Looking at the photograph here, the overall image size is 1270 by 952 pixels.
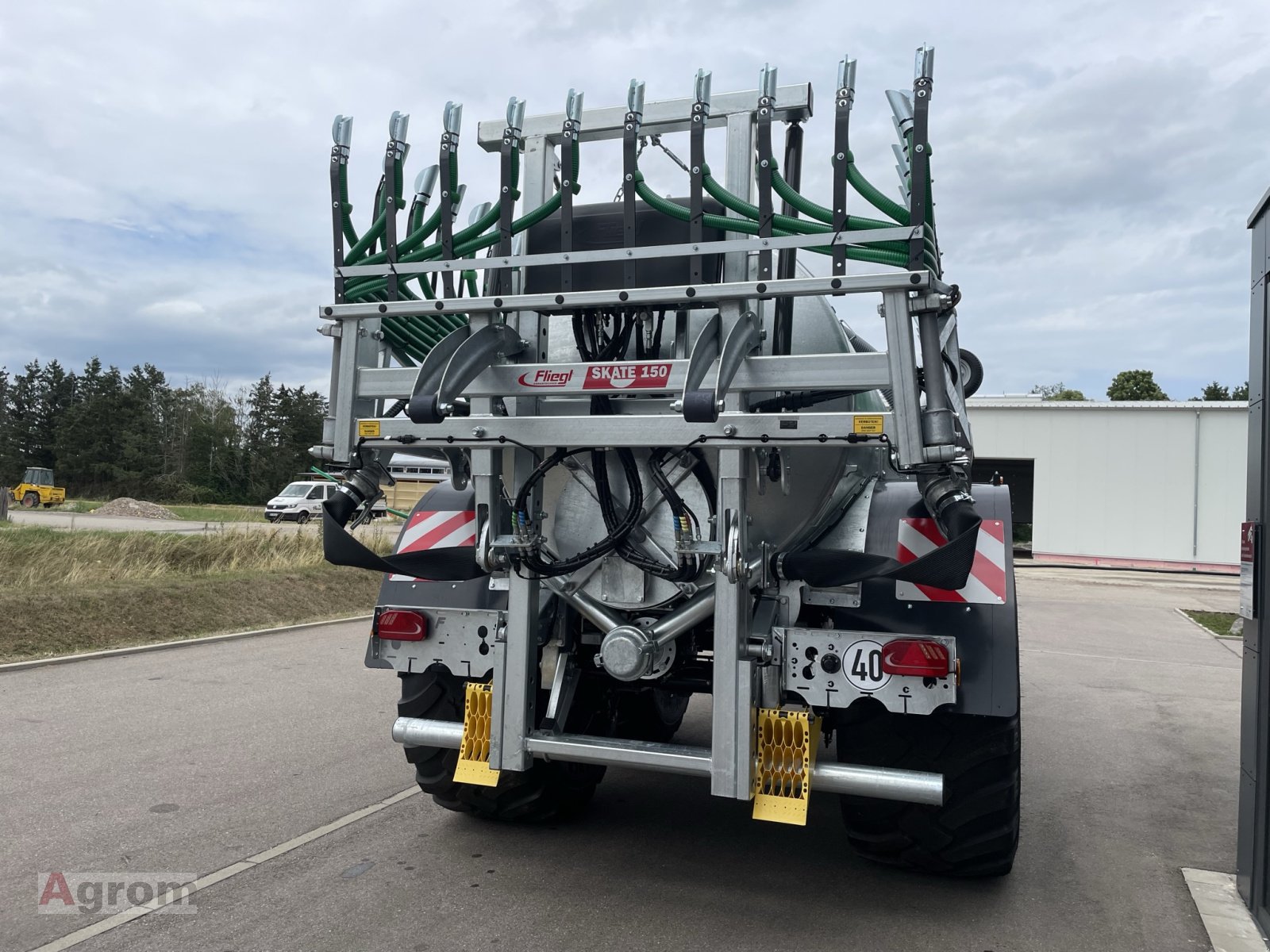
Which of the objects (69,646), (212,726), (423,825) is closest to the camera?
(423,825)

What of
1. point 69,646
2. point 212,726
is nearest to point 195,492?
point 69,646

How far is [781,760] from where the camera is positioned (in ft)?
11.5

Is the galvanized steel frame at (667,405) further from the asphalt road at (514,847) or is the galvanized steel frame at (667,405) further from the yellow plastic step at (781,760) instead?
the asphalt road at (514,847)

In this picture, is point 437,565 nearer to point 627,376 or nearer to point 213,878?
point 627,376

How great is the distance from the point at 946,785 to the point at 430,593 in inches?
87.6

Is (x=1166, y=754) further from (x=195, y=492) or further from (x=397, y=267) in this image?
(x=195, y=492)

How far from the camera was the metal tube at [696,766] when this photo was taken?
338 centimetres

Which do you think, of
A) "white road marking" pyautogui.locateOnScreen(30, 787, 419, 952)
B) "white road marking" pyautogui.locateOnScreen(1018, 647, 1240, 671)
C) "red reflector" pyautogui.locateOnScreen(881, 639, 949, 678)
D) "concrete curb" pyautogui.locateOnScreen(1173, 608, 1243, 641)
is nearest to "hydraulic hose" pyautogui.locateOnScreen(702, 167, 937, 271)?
"red reflector" pyautogui.locateOnScreen(881, 639, 949, 678)

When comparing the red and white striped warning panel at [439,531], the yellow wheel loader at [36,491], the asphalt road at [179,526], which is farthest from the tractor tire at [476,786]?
the yellow wheel loader at [36,491]

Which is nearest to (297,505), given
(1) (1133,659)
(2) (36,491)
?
(2) (36,491)

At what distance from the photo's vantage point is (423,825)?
4684 mm

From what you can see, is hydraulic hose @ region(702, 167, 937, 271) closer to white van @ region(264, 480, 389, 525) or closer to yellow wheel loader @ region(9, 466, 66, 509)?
white van @ region(264, 480, 389, 525)

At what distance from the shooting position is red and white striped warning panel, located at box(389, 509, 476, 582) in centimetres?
Result: 445

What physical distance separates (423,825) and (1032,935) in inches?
106
